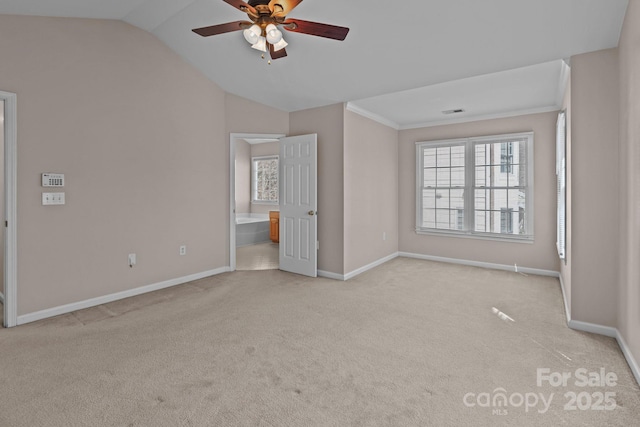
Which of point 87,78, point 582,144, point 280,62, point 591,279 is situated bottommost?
point 591,279

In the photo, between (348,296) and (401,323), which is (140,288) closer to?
(348,296)

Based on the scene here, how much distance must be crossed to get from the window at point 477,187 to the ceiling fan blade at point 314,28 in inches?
146

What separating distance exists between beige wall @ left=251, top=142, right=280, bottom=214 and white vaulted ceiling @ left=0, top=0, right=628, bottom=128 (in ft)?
12.9

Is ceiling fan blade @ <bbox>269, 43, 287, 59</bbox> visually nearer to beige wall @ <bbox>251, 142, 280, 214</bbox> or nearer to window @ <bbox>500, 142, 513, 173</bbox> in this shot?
window @ <bbox>500, 142, 513, 173</bbox>

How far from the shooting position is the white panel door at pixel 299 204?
15.2ft

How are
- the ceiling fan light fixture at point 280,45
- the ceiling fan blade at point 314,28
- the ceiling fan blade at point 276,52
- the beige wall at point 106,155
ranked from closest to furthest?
the ceiling fan blade at point 314,28 < the ceiling fan light fixture at point 280,45 < the ceiling fan blade at point 276,52 < the beige wall at point 106,155

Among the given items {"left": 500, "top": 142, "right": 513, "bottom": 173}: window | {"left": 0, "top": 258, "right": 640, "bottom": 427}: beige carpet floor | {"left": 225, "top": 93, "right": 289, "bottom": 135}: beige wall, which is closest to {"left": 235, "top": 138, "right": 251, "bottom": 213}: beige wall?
{"left": 225, "top": 93, "right": 289, "bottom": 135}: beige wall

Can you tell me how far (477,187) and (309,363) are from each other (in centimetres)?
426

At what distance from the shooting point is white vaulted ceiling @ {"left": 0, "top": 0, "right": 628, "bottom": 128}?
261 centimetres

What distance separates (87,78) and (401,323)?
13.1 ft

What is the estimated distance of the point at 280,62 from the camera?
3.78 meters

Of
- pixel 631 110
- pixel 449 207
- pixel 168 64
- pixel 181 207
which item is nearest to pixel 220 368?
pixel 181 207

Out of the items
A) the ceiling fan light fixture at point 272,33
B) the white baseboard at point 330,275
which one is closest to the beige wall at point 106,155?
the white baseboard at point 330,275

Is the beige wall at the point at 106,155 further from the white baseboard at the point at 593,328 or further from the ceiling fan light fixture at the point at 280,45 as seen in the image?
A: the white baseboard at the point at 593,328
